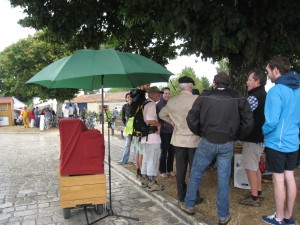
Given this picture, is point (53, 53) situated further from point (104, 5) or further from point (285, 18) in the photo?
point (285, 18)

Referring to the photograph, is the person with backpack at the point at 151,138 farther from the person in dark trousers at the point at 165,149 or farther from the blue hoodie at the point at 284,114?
the blue hoodie at the point at 284,114

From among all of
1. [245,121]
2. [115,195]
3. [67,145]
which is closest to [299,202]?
[245,121]

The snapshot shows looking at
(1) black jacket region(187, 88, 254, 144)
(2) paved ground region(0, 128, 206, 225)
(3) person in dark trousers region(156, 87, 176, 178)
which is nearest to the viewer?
(1) black jacket region(187, 88, 254, 144)

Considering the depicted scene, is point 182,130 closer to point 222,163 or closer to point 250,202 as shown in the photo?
point 222,163

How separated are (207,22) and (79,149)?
10.8 ft

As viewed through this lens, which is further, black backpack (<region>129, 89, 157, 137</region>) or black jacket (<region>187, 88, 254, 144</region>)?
black backpack (<region>129, 89, 157, 137</region>)

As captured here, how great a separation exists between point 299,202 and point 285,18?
3226 millimetres

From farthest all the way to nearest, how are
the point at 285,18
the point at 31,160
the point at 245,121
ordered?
the point at 31,160 → the point at 285,18 → the point at 245,121

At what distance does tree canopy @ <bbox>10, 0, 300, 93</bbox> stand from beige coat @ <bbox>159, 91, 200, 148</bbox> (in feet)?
4.32

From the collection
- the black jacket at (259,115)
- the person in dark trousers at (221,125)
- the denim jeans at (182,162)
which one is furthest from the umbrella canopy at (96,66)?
the black jacket at (259,115)

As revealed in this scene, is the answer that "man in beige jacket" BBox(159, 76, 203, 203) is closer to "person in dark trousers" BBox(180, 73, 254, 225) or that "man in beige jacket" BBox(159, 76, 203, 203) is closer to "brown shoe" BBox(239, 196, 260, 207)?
"person in dark trousers" BBox(180, 73, 254, 225)

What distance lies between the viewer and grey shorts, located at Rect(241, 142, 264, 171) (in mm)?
4855

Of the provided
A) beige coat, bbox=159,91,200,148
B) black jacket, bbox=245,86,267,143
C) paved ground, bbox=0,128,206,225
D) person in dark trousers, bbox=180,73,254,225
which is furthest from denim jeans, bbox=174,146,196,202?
black jacket, bbox=245,86,267,143

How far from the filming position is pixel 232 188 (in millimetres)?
5793
